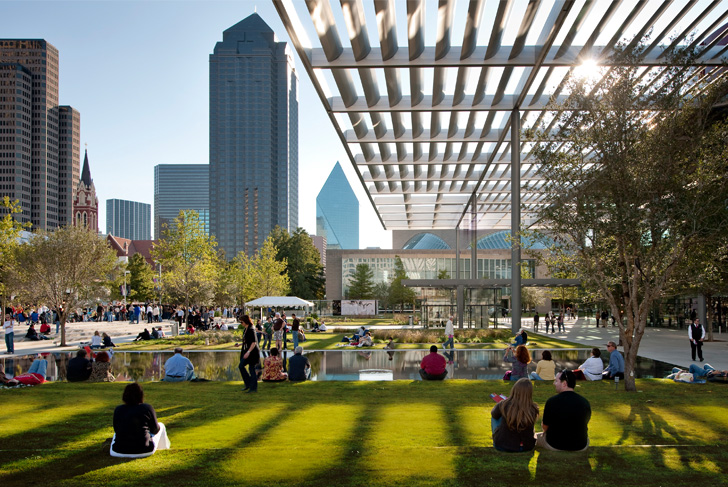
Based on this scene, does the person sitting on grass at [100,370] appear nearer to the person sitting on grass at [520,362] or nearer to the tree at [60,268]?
the person sitting on grass at [520,362]

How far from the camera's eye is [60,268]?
25234 mm

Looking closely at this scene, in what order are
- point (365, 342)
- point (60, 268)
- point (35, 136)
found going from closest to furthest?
point (365, 342) → point (60, 268) → point (35, 136)

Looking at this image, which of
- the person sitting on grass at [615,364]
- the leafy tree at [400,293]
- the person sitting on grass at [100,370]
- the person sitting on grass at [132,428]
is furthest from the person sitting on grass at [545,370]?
the leafy tree at [400,293]

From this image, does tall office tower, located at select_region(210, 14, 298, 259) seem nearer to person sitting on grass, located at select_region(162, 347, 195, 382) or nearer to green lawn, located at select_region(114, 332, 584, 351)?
green lawn, located at select_region(114, 332, 584, 351)

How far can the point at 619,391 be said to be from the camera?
37.8 feet

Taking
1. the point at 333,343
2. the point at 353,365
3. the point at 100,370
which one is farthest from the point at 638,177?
the point at 333,343

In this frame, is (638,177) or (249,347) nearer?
(638,177)

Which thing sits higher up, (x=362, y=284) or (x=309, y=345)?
(x=362, y=284)

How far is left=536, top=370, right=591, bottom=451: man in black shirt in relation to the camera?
6.16m

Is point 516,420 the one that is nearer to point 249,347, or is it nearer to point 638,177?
point 249,347

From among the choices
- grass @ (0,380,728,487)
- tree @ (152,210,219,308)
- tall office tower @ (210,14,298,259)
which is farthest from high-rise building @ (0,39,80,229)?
grass @ (0,380,728,487)

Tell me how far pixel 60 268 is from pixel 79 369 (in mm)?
13717

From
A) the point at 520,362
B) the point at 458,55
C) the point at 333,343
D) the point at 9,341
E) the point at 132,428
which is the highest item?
the point at 458,55

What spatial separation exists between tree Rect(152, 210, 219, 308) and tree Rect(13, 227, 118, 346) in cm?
652
